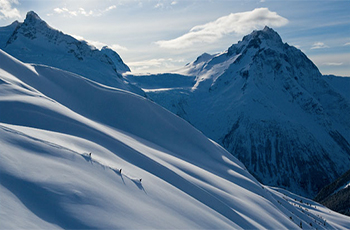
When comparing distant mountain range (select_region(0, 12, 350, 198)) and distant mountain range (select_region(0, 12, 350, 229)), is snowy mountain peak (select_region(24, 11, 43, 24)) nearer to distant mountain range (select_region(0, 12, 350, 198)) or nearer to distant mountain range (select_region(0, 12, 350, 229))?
distant mountain range (select_region(0, 12, 350, 198))

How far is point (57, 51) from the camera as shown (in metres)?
135

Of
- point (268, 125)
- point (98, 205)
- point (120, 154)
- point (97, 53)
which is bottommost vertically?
point (98, 205)

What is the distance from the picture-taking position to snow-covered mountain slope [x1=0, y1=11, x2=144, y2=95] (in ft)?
404

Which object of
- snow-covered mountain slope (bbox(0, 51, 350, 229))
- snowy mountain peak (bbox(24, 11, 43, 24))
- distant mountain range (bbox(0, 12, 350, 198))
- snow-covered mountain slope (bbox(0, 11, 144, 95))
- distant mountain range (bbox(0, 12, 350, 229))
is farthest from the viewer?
snowy mountain peak (bbox(24, 11, 43, 24))

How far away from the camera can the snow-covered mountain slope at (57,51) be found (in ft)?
404

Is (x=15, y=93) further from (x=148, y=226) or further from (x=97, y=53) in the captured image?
(x=97, y=53)

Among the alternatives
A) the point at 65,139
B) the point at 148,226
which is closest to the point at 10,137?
the point at 65,139

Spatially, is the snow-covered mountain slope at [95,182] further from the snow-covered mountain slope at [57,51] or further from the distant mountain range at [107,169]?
the snow-covered mountain slope at [57,51]

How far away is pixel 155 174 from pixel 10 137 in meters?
6.67

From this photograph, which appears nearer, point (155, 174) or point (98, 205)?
point (98, 205)

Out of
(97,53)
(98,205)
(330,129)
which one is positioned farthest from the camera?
(330,129)

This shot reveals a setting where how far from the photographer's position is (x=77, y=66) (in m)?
127

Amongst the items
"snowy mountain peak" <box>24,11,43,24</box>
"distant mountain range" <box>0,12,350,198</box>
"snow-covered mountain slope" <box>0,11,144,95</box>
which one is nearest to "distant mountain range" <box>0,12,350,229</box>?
"snow-covered mountain slope" <box>0,11,144,95</box>

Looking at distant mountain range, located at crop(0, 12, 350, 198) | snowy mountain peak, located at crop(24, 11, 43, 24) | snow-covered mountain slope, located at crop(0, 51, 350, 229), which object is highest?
snowy mountain peak, located at crop(24, 11, 43, 24)
